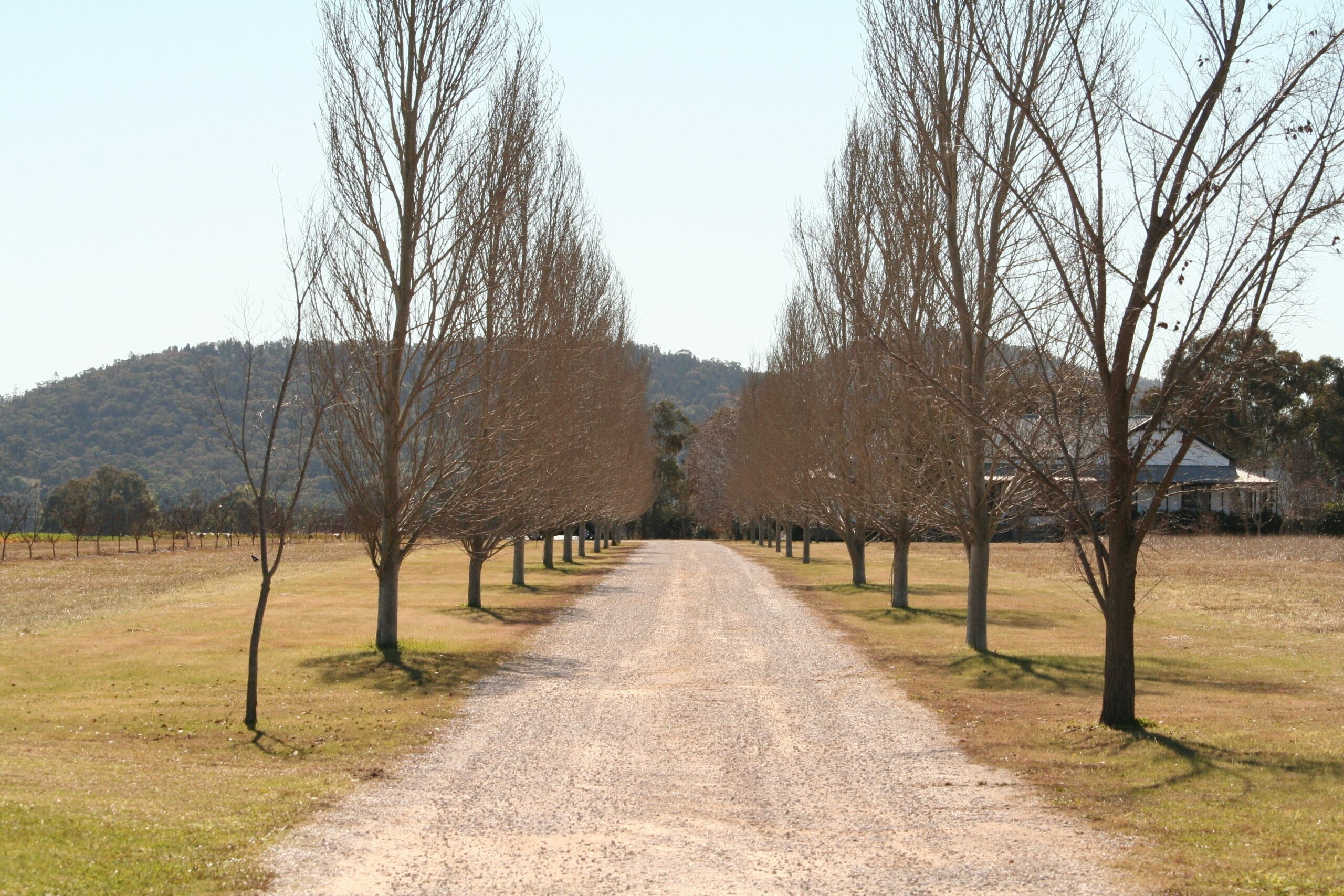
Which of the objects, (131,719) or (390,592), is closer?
(131,719)

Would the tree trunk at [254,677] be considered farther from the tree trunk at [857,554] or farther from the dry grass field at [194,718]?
the tree trunk at [857,554]

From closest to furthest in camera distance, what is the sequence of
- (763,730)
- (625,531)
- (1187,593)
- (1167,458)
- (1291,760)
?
(1291,760)
(763,730)
(1187,593)
(1167,458)
(625,531)

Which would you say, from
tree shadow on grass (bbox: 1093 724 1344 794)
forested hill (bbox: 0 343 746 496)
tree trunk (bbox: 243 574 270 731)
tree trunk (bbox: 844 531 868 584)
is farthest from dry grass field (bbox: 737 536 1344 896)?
forested hill (bbox: 0 343 746 496)

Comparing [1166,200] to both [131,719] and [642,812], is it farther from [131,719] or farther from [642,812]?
[131,719]

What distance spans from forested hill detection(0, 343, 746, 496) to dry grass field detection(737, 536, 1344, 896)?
250 feet

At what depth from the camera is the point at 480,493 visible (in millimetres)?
17750

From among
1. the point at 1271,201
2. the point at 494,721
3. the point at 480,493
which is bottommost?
the point at 494,721

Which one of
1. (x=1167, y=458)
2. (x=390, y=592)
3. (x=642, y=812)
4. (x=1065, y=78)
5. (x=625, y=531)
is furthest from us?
(x=625, y=531)

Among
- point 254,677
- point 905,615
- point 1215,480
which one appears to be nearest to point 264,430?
point 254,677

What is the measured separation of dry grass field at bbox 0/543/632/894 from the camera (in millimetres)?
5848

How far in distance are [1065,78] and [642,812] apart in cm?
1120

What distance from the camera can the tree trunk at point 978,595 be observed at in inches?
663

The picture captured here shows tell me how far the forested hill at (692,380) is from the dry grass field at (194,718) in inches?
5435

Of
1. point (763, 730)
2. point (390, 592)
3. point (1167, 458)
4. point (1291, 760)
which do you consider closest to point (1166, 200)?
point (1291, 760)
